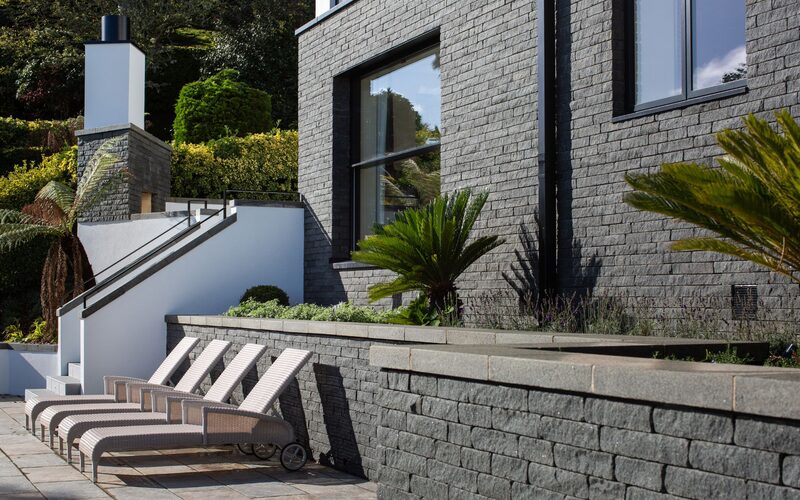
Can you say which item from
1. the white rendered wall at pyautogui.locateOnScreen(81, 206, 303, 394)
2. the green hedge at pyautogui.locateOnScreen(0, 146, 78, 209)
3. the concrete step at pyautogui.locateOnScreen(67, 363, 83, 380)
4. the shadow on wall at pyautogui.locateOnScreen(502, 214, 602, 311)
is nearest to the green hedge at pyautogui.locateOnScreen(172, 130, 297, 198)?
the green hedge at pyautogui.locateOnScreen(0, 146, 78, 209)

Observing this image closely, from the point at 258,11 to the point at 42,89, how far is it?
25.8 ft

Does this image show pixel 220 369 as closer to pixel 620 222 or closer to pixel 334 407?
pixel 334 407

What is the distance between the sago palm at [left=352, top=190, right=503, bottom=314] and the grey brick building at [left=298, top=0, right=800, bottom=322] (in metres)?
0.51

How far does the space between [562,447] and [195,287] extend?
11.1m

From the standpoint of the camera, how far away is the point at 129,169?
19.0 metres

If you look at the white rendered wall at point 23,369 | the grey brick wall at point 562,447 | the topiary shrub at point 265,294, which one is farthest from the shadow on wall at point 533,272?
the white rendered wall at point 23,369

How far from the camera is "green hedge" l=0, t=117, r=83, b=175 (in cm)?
2742

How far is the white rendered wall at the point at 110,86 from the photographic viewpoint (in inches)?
803

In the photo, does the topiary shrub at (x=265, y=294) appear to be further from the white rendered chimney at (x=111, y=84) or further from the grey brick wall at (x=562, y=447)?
the grey brick wall at (x=562, y=447)

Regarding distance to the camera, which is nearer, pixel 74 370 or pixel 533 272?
pixel 533 272

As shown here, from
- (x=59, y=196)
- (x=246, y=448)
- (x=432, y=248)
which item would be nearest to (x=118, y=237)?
(x=59, y=196)

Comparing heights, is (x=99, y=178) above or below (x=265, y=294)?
above

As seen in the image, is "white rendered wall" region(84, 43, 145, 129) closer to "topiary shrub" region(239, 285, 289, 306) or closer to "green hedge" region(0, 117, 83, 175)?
"green hedge" region(0, 117, 83, 175)

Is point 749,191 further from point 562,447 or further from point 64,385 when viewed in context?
point 64,385
